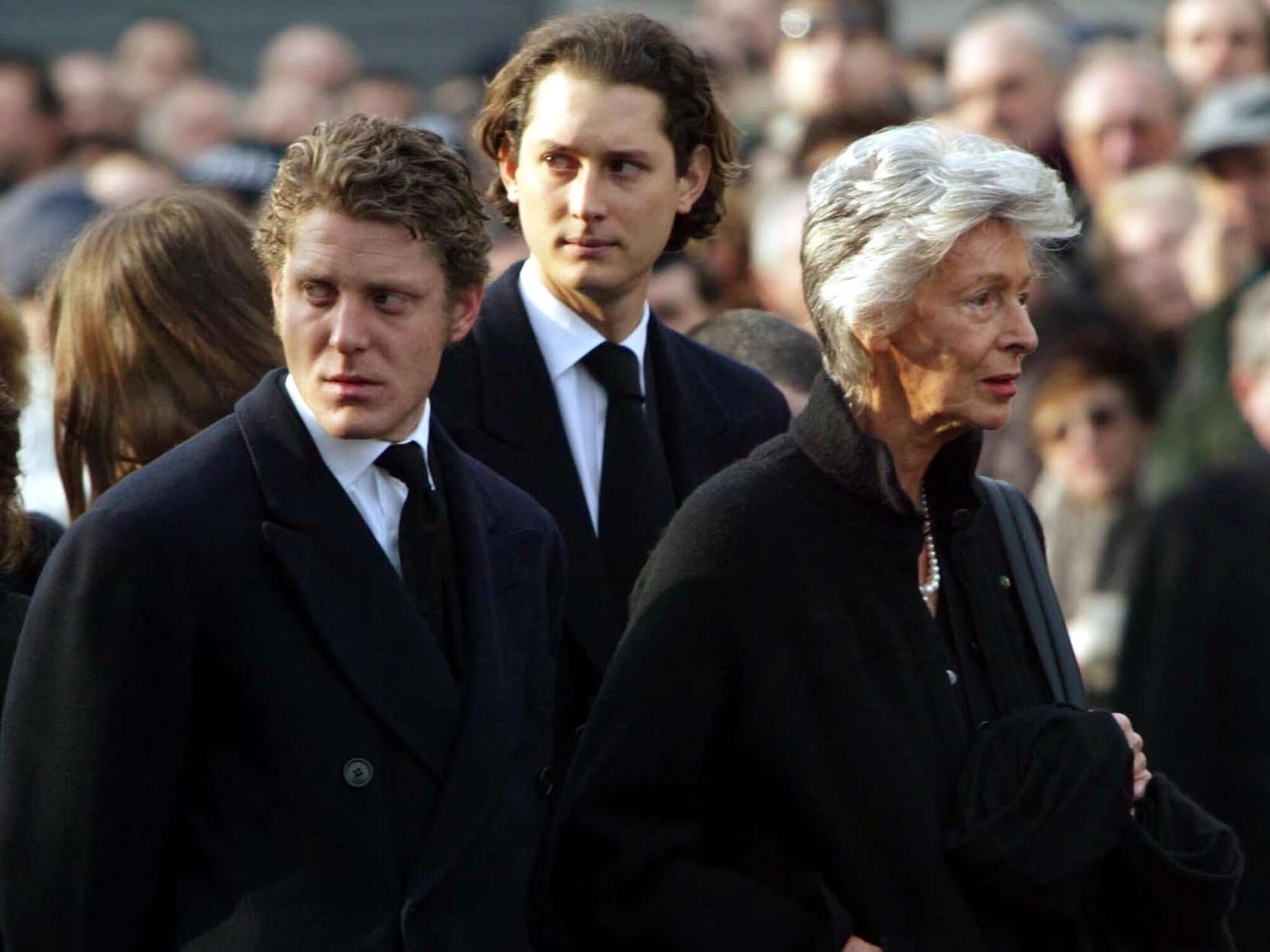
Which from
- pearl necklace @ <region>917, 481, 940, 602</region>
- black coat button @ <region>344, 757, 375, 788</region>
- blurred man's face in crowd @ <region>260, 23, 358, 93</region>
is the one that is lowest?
black coat button @ <region>344, 757, 375, 788</region>

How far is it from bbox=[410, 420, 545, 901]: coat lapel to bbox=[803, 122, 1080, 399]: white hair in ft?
1.88

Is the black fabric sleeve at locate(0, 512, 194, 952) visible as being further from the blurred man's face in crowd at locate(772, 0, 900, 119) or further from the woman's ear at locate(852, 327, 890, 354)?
the blurred man's face in crowd at locate(772, 0, 900, 119)

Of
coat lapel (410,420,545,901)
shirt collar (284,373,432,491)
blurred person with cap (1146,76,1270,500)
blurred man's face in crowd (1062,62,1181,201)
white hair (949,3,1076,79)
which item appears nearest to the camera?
coat lapel (410,420,545,901)

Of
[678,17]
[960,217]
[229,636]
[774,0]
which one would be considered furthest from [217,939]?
[678,17]

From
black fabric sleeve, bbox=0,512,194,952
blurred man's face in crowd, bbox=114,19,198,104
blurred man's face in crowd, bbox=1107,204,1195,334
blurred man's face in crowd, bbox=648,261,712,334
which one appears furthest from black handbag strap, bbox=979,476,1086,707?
blurred man's face in crowd, bbox=114,19,198,104

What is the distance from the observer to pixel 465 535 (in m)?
3.54

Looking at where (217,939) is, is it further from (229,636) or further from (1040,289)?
(1040,289)

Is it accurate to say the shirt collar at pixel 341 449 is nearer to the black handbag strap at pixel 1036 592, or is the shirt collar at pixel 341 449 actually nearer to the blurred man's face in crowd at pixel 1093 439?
the black handbag strap at pixel 1036 592

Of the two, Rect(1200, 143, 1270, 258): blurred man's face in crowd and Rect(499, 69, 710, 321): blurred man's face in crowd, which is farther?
Rect(1200, 143, 1270, 258): blurred man's face in crowd

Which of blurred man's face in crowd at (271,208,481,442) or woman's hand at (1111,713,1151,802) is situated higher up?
blurred man's face in crowd at (271,208,481,442)

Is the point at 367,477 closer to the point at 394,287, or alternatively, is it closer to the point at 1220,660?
the point at 394,287

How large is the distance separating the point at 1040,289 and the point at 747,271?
3.61ft

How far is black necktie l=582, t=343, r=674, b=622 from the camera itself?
414 cm

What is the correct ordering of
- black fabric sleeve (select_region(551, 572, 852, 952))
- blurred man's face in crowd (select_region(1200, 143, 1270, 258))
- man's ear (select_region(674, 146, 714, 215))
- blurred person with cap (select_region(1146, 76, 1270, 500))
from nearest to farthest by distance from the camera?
black fabric sleeve (select_region(551, 572, 852, 952)) → man's ear (select_region(674, 146, 714, 215)) → blurred person with cap (select_region(1146, 76, 1270, 500)) → blurred man's face in crowd (select_region(1200, 143, 1270, 258))
